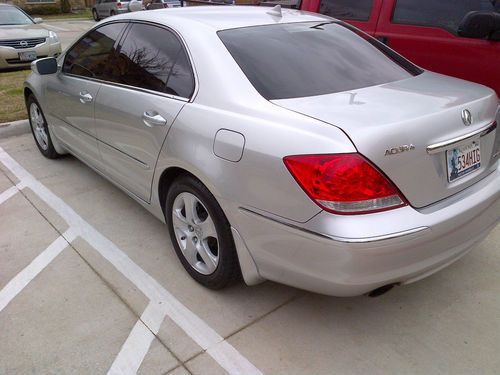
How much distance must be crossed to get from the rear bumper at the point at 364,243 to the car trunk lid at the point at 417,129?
11 centimetres

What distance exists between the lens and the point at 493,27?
3.50 metres

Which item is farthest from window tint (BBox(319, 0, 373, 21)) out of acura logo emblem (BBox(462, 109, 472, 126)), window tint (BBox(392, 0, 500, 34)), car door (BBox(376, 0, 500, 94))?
acura logo emblem (BBox(462, 109, 472, 126))

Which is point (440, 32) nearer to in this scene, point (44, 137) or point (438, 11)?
point (438, 11)

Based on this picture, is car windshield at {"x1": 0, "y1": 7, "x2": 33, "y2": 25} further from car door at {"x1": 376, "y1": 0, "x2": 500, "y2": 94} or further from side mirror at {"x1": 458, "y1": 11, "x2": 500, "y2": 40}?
side mirror at {"x1": 458, "y1": 11, "x2": 500, "y2": 40}

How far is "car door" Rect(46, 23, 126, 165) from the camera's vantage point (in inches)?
140

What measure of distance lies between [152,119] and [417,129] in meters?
1.54

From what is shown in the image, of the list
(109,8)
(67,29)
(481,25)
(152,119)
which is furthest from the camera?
(109,8)

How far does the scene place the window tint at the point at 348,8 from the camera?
177 inches

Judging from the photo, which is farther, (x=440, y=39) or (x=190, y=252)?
(x=440, y=39)

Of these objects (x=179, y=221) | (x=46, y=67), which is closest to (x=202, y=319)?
(x=179, y=221)

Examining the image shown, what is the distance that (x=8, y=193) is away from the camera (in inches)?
163

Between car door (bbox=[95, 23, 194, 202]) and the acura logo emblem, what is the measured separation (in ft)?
4.75

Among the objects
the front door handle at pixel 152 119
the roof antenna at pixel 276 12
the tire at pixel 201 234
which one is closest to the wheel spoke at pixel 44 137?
the front door handle at pixel 152 119

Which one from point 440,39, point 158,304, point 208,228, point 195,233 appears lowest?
point 158,304
